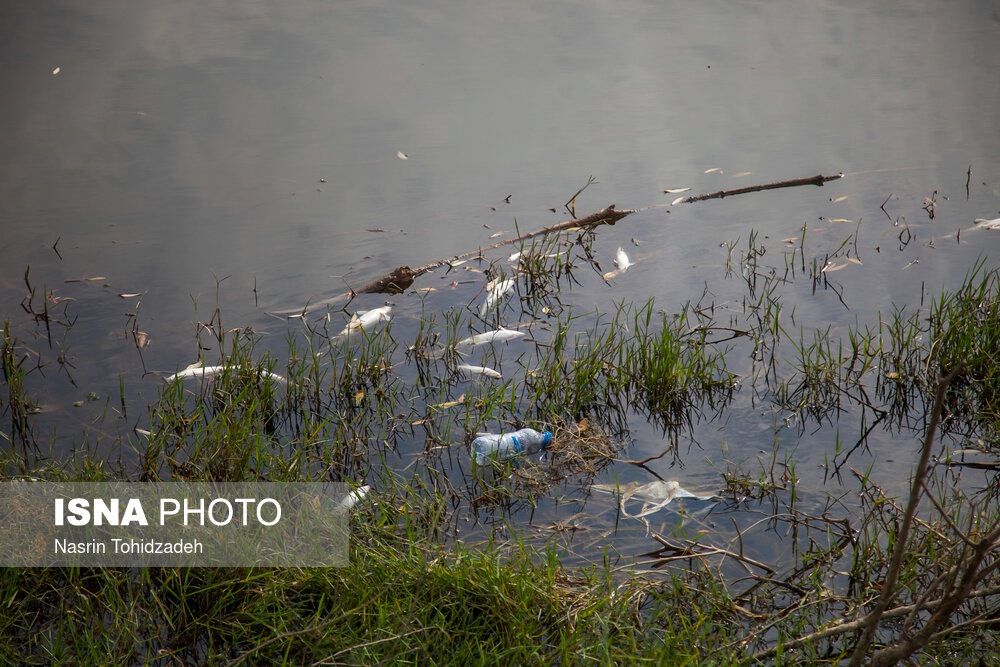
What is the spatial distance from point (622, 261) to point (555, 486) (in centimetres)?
209

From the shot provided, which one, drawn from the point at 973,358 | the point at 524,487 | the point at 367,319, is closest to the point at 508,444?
the point at 524,487

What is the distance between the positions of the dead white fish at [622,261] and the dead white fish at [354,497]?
2.35 m

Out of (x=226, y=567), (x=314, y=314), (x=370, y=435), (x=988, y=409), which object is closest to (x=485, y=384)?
(x=370, y=435)

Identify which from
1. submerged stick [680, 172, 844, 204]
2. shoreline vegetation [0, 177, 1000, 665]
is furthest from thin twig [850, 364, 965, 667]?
submerged stick [680, 172, 844, 204]

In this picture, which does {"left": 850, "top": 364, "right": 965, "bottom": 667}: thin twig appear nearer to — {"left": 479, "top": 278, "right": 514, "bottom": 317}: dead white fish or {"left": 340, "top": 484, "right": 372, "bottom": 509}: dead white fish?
{"left": 340, "top": 484, "right": 372, "bottom": 509}: dead white fish

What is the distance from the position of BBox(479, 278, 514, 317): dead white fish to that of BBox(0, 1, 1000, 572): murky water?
16cm

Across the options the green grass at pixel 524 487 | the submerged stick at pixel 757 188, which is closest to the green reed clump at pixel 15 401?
the green grass at pixel 524 487

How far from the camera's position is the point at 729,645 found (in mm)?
2131

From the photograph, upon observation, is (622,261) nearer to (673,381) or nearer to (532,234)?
(532,234)

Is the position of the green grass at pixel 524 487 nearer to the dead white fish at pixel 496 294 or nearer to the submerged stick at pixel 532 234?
the dead white fish at pixel 496 294

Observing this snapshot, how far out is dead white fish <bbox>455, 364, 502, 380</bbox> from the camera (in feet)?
11.9

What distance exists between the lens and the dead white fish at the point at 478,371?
3.63 meters

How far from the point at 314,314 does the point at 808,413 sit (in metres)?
2.48

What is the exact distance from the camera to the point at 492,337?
3930 millimetres
